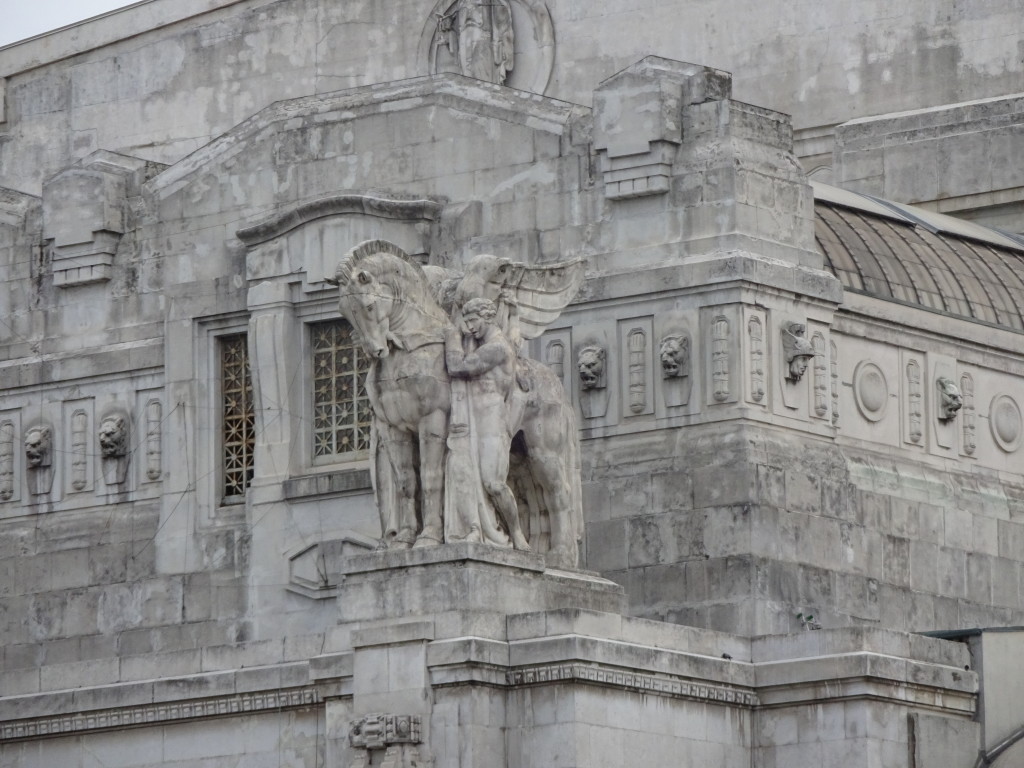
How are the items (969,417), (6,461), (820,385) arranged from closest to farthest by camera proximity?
(820,385)
(969,417)
(6,461)

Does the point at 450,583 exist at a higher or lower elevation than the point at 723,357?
lower

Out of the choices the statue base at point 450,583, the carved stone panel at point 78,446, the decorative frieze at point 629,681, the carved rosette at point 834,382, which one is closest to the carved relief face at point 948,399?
the carved rosette at point 834,382

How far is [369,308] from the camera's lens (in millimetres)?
35938

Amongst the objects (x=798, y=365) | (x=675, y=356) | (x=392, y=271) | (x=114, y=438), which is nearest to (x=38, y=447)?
(x=114, y=438)

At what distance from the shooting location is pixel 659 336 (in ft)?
133

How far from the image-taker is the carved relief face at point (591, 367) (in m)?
40.8

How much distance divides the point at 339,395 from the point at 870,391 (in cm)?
665

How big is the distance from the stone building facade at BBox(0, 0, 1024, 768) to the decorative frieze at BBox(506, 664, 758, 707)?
0.05 meters

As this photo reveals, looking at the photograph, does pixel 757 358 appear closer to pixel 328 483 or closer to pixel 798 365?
pixel 798 365

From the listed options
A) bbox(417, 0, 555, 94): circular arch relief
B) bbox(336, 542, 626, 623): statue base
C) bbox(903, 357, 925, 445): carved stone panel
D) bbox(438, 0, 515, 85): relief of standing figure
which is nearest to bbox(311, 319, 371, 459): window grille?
bbox(336, 542, 626, 623): statue base

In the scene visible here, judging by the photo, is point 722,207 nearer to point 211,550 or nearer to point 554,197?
point 554,197

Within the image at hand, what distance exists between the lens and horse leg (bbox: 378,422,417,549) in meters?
36.0

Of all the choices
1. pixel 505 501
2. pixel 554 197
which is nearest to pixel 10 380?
pixel 554 197

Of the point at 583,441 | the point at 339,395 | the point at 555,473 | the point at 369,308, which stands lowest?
the point at 555,473
